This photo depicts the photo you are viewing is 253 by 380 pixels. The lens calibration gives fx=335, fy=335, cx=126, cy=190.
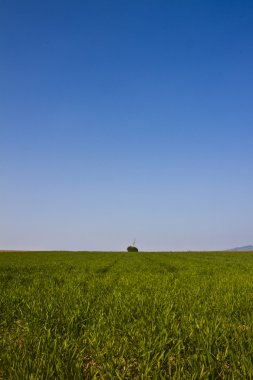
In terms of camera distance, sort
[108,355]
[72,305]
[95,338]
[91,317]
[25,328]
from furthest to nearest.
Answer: [72,305]
[91,317]
[25,328]
[95,338]
[108,355]

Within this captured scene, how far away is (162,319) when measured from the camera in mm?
4484

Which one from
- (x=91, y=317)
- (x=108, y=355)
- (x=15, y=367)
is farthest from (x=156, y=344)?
(x=91, y=317)

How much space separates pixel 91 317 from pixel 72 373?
204cm

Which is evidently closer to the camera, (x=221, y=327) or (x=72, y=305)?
(x=221, y=327)

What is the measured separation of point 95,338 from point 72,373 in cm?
73

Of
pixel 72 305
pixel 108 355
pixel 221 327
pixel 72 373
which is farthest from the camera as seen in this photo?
pixel 72 305

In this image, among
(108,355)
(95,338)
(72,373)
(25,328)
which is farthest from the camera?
(25,328)

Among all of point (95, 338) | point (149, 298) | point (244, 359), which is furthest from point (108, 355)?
point (149, 298)

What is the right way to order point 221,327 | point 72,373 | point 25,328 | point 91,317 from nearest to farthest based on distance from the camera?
point 72,373 → point 221,327 → point 25,328 → point 91,317

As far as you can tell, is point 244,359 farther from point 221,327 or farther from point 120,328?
point 120,328

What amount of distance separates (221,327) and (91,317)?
186 centimetres

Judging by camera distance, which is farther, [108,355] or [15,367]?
[108,355]

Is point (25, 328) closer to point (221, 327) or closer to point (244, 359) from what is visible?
point (221, 327)

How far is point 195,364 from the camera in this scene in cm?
294
